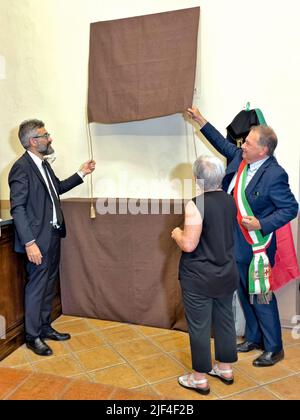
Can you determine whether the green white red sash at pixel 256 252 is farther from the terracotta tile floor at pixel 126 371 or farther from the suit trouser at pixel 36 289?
the suit trouser at pixel 36 289

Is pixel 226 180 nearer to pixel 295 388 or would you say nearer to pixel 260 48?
pixel 260 48

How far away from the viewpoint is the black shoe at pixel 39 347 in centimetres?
251

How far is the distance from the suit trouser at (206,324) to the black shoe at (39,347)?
3.43 feet

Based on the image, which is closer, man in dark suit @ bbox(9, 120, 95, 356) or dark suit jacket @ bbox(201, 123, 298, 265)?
dark suit jacket @ bbox(201, 123, 298, 265)

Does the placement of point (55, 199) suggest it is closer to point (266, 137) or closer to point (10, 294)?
point (10, 294)

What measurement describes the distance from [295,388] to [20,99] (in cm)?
297

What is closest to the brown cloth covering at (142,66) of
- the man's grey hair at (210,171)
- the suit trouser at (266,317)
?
the man's grey hair at (210,171)

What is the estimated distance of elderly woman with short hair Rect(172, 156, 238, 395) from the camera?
1.84m

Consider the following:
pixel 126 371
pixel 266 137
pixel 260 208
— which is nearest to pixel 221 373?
pixel 126 371

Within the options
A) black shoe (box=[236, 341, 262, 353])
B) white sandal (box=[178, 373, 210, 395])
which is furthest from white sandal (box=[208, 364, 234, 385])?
black shoe (box=[236, 341, 262, 353])

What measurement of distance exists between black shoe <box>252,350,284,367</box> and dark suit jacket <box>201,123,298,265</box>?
569 mm

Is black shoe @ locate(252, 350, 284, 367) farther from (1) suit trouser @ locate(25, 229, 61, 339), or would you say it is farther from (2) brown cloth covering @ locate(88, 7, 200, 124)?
(2) brown cloth covering @ locate(88, 7, 200, 124)
